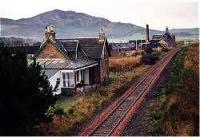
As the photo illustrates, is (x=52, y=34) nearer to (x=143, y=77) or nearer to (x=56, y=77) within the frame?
(x=56, y=77)

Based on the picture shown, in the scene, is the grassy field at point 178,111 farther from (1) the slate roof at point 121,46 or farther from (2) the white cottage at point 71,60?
(1) the slate roof at point 121,46

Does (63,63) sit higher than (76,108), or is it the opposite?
(63,63)

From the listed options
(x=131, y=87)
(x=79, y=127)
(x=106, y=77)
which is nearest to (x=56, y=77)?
(x=131, y=87)

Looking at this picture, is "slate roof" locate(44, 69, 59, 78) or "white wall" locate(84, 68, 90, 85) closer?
"slate roof" locate(44, 69, 59, 78)

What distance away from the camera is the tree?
18.8 metres

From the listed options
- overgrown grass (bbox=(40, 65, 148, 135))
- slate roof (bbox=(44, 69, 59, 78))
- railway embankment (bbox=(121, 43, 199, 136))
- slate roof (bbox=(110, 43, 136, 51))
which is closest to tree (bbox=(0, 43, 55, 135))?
overgrown grass (bbox=(40, 65, 148, 135))

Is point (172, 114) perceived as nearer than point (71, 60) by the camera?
Yes

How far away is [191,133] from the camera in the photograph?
21.4m

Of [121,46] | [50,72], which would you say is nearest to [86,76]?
[50,72]

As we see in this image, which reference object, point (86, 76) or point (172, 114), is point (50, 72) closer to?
point (86, 76)

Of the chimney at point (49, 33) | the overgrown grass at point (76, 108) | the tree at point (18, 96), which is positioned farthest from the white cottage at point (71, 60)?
the tree at point (18, 96)

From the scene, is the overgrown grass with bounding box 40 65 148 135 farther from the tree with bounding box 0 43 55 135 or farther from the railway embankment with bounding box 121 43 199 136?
the railway embankment with bounding box 121 43 199 136

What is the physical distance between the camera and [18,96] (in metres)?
19.2

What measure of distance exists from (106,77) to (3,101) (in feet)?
92.2
